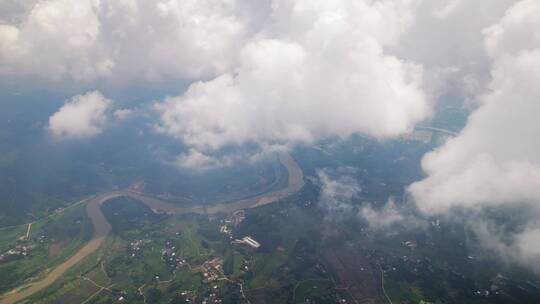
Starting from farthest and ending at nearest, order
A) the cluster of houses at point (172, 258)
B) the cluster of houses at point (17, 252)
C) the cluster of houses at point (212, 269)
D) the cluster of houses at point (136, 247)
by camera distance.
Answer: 1. the cluster of houses at point (136, 247)
2. the cluster of houses at point (17, 252)
3. the cluster of houses at point (172, 258)
4. the cluster of houses at point (212, 269)

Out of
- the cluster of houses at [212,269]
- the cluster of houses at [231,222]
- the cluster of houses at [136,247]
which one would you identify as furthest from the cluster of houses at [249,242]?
the cluster of houses at [136,247]

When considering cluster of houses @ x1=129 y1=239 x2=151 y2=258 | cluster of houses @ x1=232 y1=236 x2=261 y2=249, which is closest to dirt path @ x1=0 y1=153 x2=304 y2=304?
cluster of houses @ x1=129 y1=239 x2=151 y2=258

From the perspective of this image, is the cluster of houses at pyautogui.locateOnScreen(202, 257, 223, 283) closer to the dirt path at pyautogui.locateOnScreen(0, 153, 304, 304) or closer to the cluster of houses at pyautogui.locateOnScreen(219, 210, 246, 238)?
the cluster of houses at pyautogui.locateOnScreen(219, 210, 246, 238)

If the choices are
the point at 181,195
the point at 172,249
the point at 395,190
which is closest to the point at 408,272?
the point at 395,190

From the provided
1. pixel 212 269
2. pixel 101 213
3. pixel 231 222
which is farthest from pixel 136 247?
pixel 101 213

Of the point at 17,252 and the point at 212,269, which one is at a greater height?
the point at 212,269

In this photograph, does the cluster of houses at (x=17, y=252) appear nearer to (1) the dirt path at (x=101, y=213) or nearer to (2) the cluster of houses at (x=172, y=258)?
(1) the dirt path at (x=101, y=213)

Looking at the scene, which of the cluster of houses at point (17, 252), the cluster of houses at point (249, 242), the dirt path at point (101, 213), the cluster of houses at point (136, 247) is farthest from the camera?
the cluster of houses at point (136, 247)

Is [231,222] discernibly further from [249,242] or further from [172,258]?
[172,258]

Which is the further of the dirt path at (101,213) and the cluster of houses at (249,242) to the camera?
the cluster of houses at (249,242)
